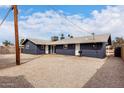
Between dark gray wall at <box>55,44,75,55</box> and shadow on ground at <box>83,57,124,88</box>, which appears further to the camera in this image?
dark gray wall at <box>55,44,75,55</box>

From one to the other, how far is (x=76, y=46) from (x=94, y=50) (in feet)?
11.1

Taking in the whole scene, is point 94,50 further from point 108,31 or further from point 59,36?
point 59,36

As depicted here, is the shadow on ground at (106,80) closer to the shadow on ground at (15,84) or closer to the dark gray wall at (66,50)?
the shadow on ground at (15,84)

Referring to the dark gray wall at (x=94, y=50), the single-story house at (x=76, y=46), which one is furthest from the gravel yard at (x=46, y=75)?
the single-story house at (x=76, y=46)

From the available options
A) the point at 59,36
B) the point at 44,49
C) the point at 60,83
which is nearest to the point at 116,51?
the point at 44,49

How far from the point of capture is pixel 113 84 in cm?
624

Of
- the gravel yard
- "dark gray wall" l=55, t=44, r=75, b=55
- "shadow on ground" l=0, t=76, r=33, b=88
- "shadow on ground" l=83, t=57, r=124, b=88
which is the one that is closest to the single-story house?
"dark gray wall" l=55, t=44, r=75, b=55

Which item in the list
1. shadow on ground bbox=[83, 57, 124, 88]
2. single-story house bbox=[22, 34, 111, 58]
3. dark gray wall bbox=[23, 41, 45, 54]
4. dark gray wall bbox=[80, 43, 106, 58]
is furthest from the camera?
dark gray wall bbox=[23, 41, 45, 54]

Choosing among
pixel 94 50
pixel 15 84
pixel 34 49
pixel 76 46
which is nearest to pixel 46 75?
pixel 15 84

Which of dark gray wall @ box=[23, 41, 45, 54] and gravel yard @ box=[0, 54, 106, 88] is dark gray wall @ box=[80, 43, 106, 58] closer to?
dark gray wall @ box=[23, 41, 45, 54]

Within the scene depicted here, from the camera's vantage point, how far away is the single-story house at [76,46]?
1966 cm

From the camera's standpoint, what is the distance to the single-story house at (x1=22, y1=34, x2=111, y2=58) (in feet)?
64.5

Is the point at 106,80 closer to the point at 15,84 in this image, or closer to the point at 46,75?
the point at 46,75
